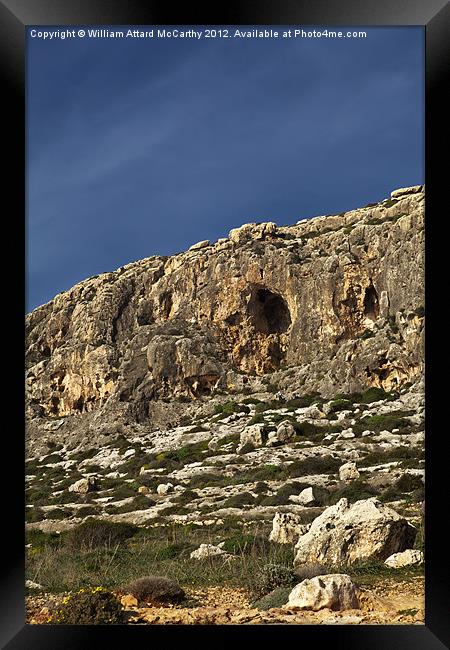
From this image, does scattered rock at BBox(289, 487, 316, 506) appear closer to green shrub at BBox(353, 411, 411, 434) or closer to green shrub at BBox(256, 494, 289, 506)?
green shrub at BBox(256, 494, 289, 506)

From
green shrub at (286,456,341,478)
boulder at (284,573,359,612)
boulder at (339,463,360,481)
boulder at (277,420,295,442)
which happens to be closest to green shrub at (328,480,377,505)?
boulder at (339,463,360,481)

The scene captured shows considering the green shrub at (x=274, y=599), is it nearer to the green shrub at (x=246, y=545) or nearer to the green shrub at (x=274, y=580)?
the green shrub at (x=274, y=580)

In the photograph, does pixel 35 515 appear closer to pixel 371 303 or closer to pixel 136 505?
pixel 136 505

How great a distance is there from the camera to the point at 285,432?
2009 centimetres

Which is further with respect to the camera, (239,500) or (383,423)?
(383,423)

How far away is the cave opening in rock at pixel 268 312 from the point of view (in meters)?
28.6

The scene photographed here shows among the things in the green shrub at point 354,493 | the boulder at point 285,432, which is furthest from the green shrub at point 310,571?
the boulder at point 285,432

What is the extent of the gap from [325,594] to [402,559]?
5.00 ft

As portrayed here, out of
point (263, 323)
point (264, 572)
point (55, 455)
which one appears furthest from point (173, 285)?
point (264, 572)

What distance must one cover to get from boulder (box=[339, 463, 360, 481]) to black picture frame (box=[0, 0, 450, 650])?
36.7 feet

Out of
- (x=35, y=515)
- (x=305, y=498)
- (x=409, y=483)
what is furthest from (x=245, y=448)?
(x=409, y=483)

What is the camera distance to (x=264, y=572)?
4.44 m

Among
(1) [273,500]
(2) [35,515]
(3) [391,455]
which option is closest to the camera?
(1) [273,500]
